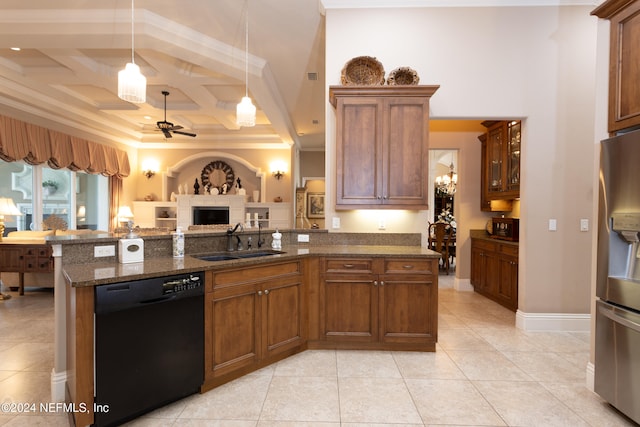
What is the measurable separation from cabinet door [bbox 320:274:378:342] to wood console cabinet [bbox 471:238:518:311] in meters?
2.29

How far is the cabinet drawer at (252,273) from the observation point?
7.77 ft

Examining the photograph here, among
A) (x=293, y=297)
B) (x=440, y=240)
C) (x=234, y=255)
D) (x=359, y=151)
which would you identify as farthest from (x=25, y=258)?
(x=440, y=240)

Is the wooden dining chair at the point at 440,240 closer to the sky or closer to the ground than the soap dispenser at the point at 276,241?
closer to the ground

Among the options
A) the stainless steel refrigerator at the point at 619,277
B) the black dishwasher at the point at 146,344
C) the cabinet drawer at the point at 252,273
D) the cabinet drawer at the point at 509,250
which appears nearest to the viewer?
the black dishwasher at the point at 146,344

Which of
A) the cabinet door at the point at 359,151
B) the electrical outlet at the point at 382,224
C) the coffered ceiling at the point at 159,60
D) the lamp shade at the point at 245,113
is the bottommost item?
the electrical outlet at the point at 382,224

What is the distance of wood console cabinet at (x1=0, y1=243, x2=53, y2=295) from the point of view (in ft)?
15.2

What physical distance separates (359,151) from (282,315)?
67.5 inches

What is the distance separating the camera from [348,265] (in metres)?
3.03

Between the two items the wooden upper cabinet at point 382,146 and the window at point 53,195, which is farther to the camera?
the window at point 53,195

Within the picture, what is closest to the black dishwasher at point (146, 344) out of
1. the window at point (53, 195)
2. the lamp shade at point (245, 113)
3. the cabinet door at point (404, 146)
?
the lamp shade at point (245, 113)

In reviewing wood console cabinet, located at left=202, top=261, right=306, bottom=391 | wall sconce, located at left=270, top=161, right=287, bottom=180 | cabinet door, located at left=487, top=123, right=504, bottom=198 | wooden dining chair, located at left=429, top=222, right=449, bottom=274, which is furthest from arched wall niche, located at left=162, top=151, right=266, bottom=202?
wood console cabinet, located at left=202, top=261, right=306, bottom=391

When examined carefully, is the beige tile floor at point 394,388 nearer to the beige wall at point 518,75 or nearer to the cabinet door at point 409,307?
the cabinet door at point 409,307

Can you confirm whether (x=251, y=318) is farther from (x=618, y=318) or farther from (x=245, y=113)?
(x=618, y=318)

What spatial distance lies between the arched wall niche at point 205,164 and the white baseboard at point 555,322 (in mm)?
6350
